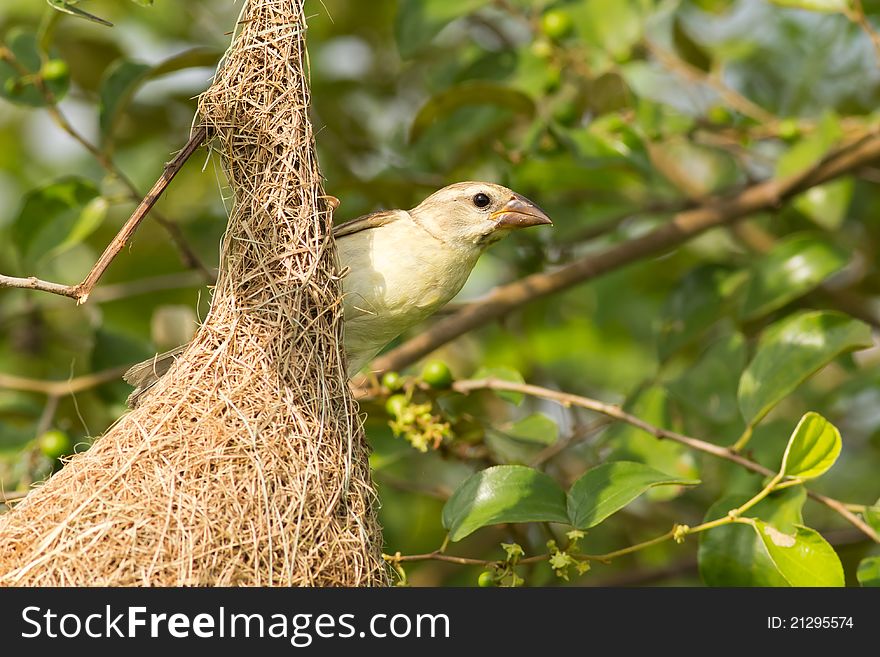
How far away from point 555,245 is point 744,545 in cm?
194

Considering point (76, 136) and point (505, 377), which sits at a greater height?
→ point (76, 136)

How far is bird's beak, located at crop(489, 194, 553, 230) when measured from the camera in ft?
11.7

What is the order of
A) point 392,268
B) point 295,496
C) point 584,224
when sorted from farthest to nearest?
point 584,224 < point 392,268 < point 295,496

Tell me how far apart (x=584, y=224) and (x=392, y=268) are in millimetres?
1655

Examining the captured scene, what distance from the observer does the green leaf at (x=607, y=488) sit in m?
2.95

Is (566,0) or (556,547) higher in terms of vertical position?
(566,0)

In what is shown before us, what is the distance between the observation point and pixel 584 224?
195 inches

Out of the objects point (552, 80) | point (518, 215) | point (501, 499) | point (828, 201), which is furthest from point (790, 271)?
point (501, 499)

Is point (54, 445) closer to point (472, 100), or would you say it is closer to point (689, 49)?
point (472, 100)

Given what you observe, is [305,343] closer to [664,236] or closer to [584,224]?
[664,236]

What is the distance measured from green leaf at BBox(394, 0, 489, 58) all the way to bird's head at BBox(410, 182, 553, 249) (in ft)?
2.74

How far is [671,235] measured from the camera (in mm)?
4383

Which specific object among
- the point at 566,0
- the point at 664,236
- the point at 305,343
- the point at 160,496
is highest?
the point at 566,0

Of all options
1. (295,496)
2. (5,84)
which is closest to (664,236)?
(295,496)
